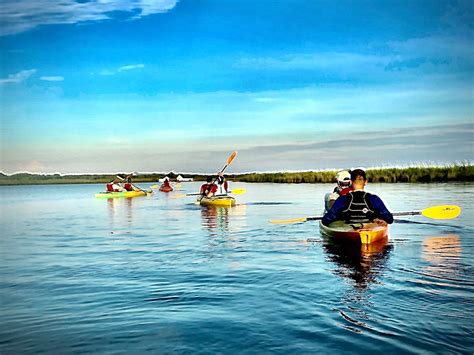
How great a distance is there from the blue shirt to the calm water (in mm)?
729

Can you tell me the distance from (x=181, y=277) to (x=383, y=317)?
396cm

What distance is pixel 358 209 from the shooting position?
10.6 meters

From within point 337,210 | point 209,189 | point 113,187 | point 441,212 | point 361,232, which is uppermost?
point 113,187

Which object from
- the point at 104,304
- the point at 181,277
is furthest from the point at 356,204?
the point at 104,304

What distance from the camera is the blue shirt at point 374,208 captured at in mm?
10422

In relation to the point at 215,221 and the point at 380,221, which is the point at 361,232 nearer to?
the point at 380,221

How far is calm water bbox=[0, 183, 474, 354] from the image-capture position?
5371 mm

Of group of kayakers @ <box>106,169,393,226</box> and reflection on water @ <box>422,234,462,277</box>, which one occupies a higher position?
group of kayakers @ <box>106,169,393,226</box>

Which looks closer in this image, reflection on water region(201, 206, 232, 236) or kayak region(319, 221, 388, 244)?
kayak region(319, 221, 388, 244)

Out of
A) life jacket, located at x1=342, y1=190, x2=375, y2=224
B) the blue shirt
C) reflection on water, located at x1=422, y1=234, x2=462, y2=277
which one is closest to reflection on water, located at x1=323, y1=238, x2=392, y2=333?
life jacket, located at x1=342, y1=190, x2=375, y2=224

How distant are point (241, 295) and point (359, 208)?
424 centimetres

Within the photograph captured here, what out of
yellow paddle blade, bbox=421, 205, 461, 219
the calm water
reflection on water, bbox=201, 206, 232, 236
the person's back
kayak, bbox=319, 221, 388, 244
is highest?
the person's back

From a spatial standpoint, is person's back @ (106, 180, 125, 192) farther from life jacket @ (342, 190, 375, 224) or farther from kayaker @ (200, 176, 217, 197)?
life jacket @ (342, 190, 375, 224)

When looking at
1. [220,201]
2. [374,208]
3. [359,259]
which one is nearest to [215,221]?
[220,201]
